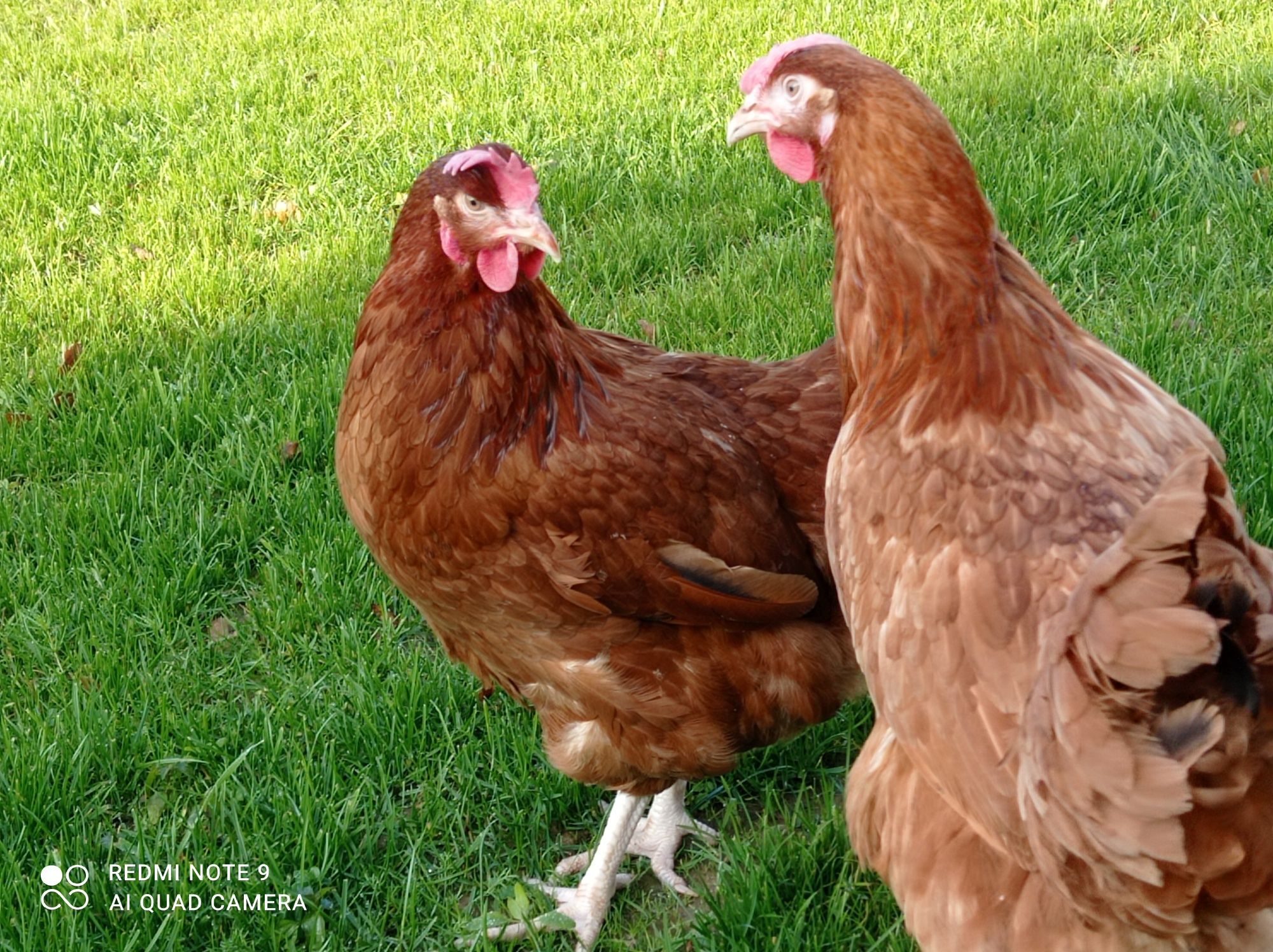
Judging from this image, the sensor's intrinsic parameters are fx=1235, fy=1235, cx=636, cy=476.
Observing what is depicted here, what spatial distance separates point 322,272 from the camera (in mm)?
→ 5121

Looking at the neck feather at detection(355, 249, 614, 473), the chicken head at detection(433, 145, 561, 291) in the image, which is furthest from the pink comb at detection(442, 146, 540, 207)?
the neck feather at detection(355, 249, 614, 473)

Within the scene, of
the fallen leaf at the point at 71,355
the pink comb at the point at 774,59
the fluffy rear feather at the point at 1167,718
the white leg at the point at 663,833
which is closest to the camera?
the fluffy rear feather at the point at 1167,718

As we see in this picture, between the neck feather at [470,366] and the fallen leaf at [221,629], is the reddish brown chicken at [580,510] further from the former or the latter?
the fallen leaf at [221,629]

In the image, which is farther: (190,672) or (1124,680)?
(190,672)

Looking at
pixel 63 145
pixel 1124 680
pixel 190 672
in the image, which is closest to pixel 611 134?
pixel 63 145

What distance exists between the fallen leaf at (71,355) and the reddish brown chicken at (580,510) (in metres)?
2.28

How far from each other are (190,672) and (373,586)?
557 mm

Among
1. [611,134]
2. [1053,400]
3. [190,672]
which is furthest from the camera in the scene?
[611,134]

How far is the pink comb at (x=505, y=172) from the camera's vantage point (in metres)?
2.56

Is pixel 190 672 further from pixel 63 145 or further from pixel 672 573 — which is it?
pixel 63 145

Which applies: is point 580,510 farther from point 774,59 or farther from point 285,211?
point 285,211

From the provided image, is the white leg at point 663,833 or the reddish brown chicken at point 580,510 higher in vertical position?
the reddish brown chicken at point 580,510

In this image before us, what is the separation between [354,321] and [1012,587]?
11.0 ft

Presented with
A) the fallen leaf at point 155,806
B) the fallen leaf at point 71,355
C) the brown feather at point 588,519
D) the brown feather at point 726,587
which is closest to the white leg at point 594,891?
the brown feather at point 588,519
